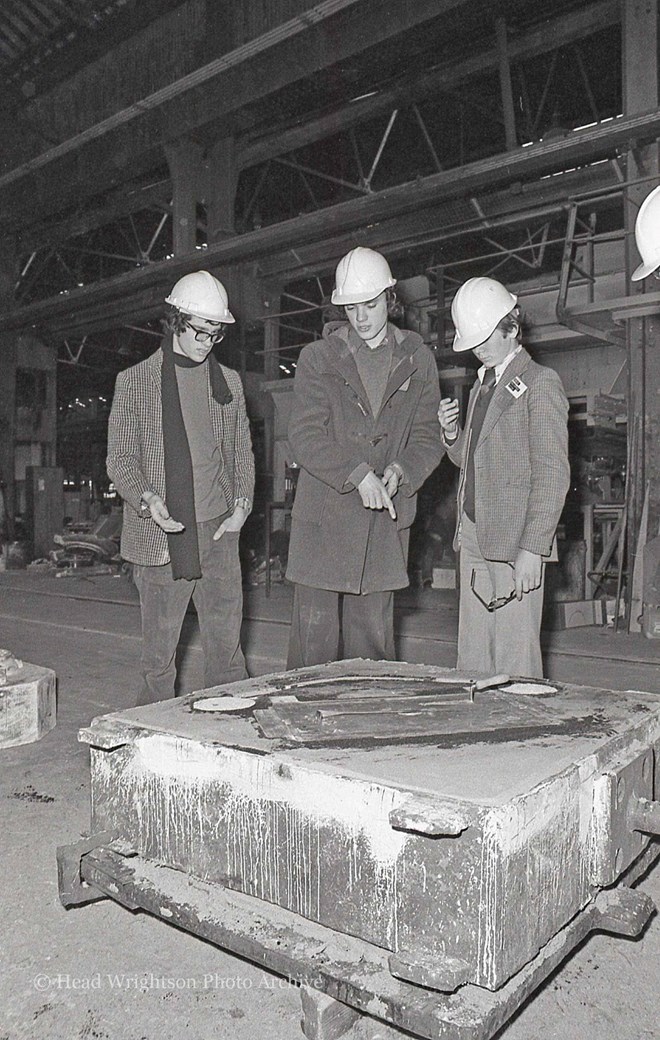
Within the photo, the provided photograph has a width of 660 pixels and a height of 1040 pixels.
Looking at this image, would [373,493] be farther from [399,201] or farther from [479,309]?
[399,201]

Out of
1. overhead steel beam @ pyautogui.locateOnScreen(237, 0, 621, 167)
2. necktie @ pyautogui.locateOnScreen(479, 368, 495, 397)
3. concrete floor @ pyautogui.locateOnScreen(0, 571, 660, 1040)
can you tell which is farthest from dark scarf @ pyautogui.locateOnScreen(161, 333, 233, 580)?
overhead steel beam @ pyautogui.locateOnScreen(237, 0, 621, 167)

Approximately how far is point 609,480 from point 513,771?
6.87 metres

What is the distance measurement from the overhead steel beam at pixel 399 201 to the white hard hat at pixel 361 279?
4.15 metres

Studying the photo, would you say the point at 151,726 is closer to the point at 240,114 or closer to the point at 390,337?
the point at 390,337

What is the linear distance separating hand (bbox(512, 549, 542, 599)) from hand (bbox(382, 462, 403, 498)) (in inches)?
19.3

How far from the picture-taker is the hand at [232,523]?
2938 millimetres

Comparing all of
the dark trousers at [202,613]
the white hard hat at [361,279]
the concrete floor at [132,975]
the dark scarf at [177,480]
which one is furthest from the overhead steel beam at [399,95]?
the concrete floor at [132,975]

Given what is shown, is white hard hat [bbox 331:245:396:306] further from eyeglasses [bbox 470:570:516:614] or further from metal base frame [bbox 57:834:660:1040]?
metal base frame [bbox 57:834:660:1040]

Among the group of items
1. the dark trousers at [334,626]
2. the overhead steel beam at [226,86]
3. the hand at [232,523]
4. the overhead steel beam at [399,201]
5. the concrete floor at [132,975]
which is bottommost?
the concrete floor at [132,975]

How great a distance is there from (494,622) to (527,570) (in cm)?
27

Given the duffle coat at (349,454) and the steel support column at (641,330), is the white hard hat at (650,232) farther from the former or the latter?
the steel support column at (641,330)

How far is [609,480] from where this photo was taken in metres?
7.82

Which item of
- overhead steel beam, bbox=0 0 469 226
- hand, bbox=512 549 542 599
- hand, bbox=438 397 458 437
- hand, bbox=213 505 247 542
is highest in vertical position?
overhead steel beam, bbox=0 0 469 226

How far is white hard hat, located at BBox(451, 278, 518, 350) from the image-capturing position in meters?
2.65
